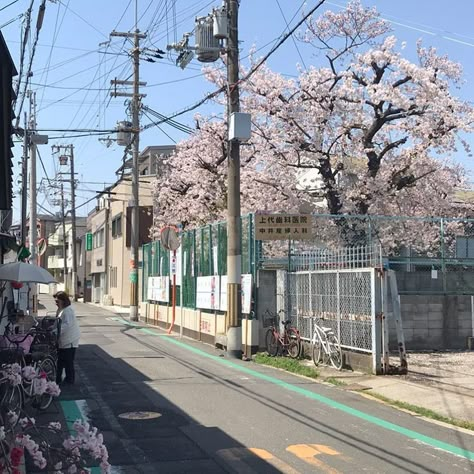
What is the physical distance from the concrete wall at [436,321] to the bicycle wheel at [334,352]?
265 centimetres

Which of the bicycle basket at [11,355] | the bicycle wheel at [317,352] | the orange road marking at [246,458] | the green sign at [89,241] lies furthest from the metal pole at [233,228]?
the green sign at [89,241]

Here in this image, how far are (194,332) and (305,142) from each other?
729 cm

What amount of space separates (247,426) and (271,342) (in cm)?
747

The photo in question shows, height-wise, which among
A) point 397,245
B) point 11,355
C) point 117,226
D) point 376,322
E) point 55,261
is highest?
point 117,226

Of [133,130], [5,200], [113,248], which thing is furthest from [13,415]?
[113,248]

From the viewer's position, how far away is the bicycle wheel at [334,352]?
1288cm

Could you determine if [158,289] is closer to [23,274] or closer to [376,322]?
[23,274]

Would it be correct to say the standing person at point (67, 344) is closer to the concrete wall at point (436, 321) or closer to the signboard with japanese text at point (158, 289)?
the concrete wall at point (436, 321)

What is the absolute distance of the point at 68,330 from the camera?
1060cm

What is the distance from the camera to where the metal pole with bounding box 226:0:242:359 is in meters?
15.2

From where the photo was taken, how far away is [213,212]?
28000mm

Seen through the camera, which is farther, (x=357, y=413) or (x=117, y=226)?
(x=117, y=226)

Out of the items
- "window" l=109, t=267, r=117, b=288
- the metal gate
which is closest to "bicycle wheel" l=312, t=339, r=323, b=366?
the metal gate

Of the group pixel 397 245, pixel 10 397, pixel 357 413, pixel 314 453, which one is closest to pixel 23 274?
pixel 10 397
